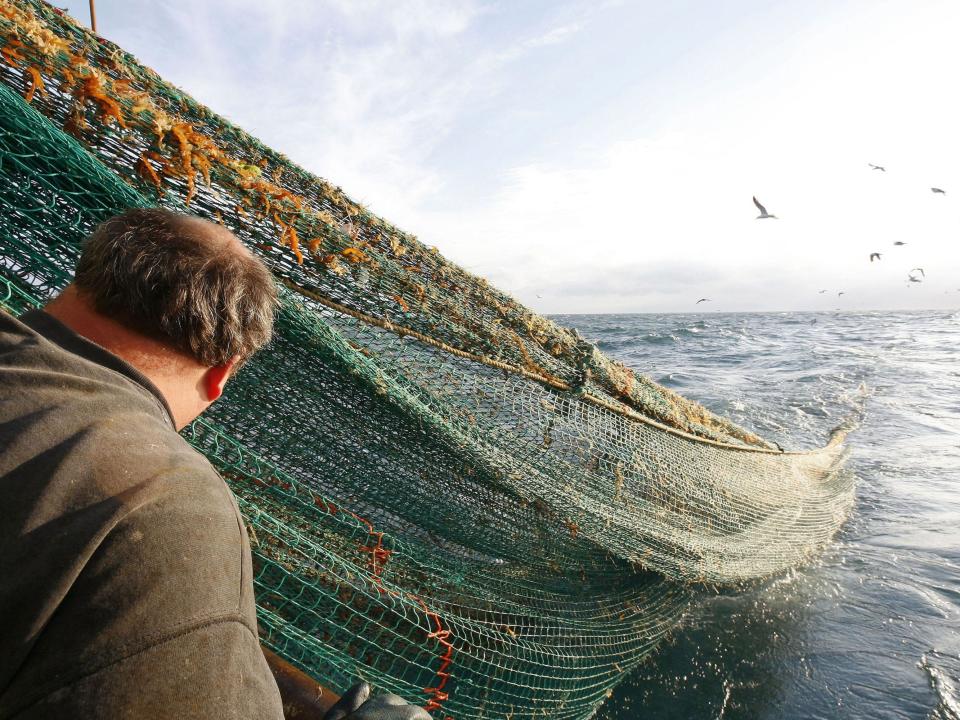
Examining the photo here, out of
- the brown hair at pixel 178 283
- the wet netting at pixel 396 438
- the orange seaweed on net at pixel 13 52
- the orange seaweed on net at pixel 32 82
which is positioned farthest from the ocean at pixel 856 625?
the orange seaweed on net at pixel 13 52

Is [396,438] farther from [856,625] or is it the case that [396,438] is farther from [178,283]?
[856,625]

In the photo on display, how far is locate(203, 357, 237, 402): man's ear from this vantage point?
46.6 inches

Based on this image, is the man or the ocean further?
the ocean

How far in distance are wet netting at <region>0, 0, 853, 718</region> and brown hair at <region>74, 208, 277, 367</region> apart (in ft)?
3.33

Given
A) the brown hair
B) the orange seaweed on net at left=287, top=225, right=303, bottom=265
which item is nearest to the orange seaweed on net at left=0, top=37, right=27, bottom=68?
the orange seaweed on net at left=287, top=225, right=303, bottom=265

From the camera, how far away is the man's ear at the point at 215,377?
3.88ft

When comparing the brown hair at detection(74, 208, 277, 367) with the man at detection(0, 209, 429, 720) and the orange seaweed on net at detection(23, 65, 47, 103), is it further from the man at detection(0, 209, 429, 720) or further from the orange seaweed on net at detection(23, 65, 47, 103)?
the orange seaweed on net at detection(23, 65, 47, 103)

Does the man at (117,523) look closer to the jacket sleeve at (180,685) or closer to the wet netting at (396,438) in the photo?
the jacket sleeve at (180,685)

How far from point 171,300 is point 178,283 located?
4 cm

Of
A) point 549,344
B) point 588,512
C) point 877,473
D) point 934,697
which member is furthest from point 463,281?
point 877,473

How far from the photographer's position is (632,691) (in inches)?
156

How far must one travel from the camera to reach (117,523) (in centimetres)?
78

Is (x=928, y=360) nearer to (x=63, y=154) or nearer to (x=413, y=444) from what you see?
(x=413, y=444)

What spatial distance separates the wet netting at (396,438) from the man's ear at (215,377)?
1.10m
